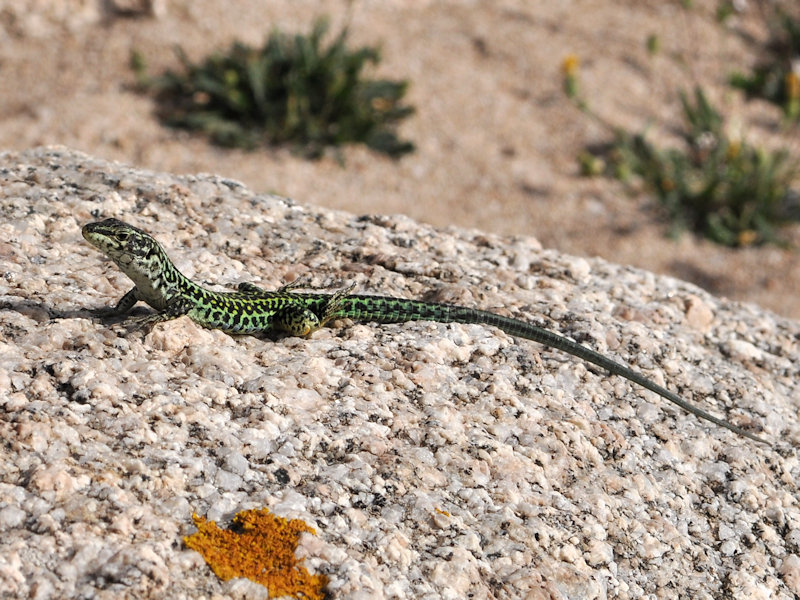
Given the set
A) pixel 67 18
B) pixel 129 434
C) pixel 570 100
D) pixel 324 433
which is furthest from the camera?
pixel 570 100

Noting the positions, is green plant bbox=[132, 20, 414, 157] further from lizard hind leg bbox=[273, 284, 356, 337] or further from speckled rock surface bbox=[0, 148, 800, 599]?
lizard hind leg bbox=[273, 284, 356, 337]

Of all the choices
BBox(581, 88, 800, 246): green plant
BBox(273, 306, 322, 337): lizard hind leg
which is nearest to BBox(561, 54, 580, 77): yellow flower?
BBox(581, 88, 800, 246): green plant

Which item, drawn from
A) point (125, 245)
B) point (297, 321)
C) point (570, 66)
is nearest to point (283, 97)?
point (570, 66)

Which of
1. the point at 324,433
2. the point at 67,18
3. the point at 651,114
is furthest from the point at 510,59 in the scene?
the point at 324,433

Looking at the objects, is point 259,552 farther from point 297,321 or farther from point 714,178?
point 714,178

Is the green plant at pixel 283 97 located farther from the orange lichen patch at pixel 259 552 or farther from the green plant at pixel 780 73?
the orange lichen patch at pixel 259 552

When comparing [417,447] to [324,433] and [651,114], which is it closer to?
[324,433]
